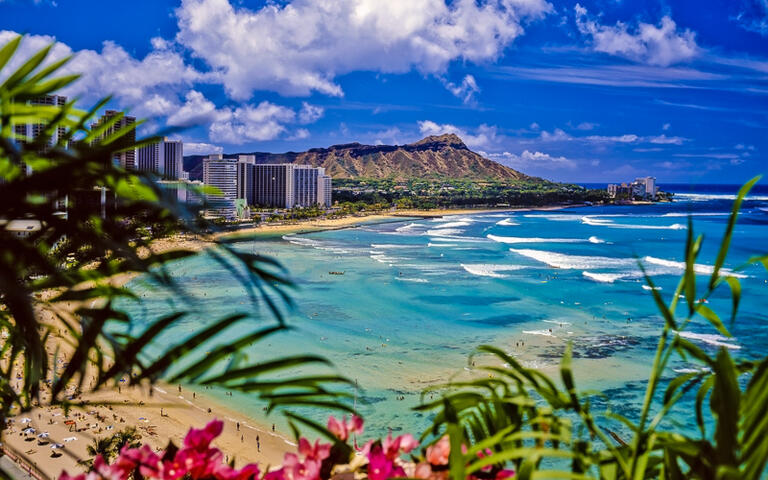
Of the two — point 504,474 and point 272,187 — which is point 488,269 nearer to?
point 504,474

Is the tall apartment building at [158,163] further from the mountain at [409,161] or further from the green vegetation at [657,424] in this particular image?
the mountain at [409,161]

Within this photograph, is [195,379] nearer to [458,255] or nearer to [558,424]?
[558,424]

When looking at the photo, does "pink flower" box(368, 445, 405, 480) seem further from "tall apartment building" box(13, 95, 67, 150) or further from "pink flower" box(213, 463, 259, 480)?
"tall apartment building" box(13, 95, 67, 150)

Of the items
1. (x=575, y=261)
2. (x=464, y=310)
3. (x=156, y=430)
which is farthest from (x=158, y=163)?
(x=575, y=261)

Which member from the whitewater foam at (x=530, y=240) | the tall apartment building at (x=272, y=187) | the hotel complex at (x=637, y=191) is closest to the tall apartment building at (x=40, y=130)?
the whitewater foam at (x=530, y=240)

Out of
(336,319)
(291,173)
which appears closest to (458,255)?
(336,319)

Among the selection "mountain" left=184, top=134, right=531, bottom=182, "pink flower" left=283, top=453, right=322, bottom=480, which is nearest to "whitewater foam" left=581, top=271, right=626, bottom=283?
"pink flower" left=283, top=453, right=322, bottom=480
